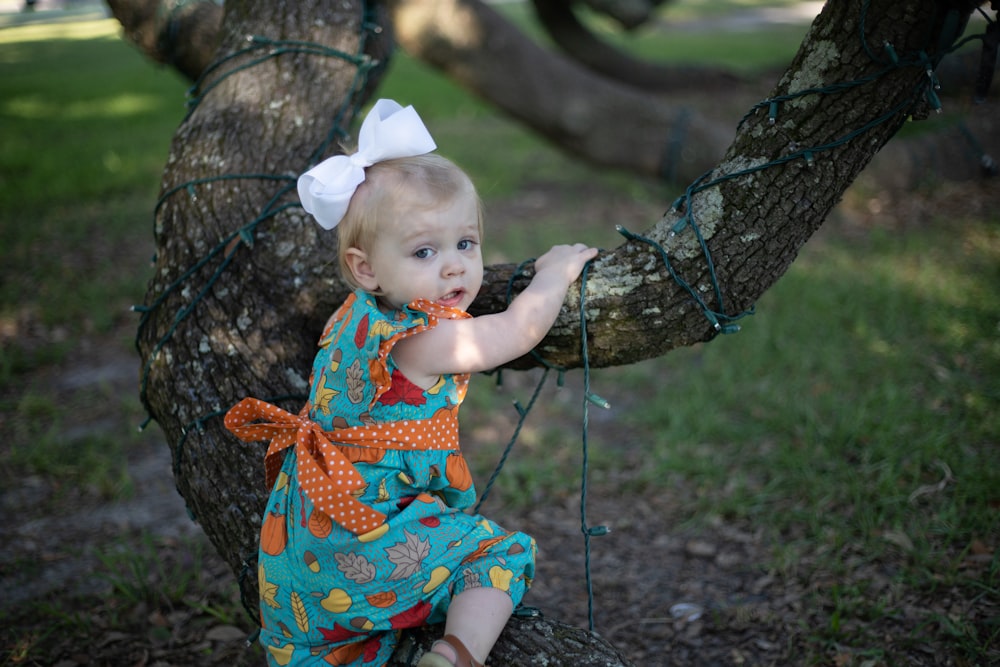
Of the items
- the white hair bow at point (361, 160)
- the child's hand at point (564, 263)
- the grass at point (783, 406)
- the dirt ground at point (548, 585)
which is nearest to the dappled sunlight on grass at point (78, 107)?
the grass at point (783, 406)

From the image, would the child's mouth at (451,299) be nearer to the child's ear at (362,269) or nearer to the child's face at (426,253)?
the child's face at (426,253)

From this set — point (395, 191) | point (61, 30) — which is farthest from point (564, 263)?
point (61, 30)

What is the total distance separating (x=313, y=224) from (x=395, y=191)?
0.64 m

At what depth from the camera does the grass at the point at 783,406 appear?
2.73 metres

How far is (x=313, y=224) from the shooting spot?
2377 mm

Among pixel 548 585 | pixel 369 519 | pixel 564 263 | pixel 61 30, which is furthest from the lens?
pixel 61 30

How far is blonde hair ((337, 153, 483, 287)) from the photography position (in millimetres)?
1815

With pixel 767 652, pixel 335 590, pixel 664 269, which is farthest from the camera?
pixel 767 652

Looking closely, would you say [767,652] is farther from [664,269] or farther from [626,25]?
[626,25]

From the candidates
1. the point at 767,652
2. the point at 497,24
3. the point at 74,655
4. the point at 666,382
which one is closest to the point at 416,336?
the point at 767,652

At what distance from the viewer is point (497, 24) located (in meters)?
6.29

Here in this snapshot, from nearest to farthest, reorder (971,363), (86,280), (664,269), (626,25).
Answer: (664,269), (971,363), (86,280), (626,25)

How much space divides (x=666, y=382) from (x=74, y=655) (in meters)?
2.77

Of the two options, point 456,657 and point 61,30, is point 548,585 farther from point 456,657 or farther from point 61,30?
point 61,30
